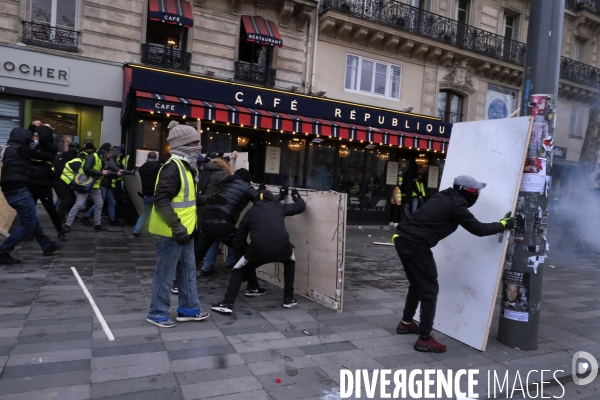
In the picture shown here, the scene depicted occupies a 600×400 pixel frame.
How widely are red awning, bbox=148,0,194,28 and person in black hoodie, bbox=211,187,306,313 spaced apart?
860cm

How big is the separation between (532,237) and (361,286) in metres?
→ 2.76

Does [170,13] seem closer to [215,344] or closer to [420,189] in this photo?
[420,189]

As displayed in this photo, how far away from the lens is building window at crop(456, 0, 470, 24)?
17.9 metres

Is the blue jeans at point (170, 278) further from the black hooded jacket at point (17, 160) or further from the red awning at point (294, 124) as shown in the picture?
the red awning at point (294, 124)

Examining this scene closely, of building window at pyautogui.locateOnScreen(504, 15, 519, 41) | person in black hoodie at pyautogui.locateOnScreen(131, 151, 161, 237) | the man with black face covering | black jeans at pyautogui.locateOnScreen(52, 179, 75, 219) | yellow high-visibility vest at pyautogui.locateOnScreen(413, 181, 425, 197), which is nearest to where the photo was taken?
the man with black face covering

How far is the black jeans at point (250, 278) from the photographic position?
16.1ft

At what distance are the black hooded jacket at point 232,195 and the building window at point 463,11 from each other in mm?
15673

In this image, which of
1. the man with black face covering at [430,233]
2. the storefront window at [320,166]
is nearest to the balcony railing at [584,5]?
the storefront window at [320,166]

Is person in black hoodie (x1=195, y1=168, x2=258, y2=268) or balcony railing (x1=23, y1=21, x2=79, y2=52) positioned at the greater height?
balcony railing (x1=23, y1=21, x2=79, y2=52)

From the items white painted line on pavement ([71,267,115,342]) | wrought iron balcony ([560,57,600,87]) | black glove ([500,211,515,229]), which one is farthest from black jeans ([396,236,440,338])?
wrought iron balcony ([560,57,600,87])

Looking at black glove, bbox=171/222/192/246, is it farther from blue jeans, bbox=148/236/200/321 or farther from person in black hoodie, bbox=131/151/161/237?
person in black hoodie, bbox=131/151/161/237

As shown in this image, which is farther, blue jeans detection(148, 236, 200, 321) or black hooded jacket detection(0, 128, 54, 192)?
black hooded jacket detection(0, 128, 54, 192)

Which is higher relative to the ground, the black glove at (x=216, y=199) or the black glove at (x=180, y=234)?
the black glove at (x=216, y=199)

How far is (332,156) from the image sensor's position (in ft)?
47.4
